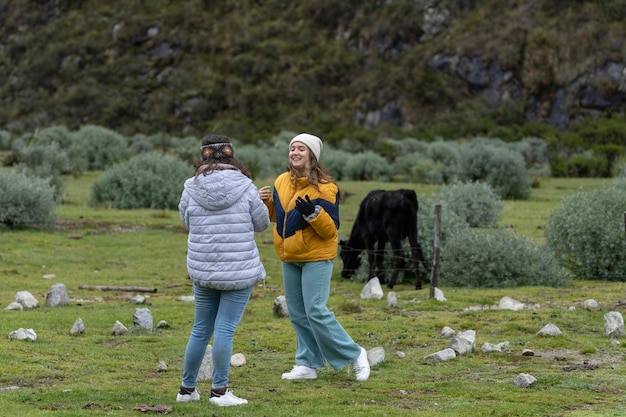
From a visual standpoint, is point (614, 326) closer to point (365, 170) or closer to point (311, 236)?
point (311, 236)

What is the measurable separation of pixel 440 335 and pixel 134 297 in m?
5.31

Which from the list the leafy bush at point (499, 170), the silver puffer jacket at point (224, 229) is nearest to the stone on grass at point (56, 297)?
the silver puffer jacket at point (224, 229)

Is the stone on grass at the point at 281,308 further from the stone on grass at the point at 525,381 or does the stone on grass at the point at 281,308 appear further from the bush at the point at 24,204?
the bush at the point at 24,204

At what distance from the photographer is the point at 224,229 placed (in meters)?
8.05


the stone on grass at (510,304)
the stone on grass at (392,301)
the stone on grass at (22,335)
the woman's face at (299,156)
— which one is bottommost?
the stone on grass at (392,301)

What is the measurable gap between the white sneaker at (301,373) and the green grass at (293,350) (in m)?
0.12

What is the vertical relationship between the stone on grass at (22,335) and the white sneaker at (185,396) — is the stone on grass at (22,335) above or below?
below

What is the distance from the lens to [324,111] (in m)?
93.2

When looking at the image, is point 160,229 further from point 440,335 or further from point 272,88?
point 272,88

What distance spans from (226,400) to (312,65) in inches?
3576

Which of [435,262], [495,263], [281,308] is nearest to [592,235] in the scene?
[495,263]

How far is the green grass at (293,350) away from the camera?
8.23 meters

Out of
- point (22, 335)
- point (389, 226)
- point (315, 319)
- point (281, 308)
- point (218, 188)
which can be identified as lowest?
point (281, 308)

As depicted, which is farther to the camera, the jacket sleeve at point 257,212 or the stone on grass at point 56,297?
the stone on grass at point 56,297
